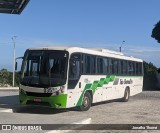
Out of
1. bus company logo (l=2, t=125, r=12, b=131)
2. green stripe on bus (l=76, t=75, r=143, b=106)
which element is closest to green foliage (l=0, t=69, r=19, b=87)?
green stripe on bus (l=76, t=75, r=143, b=106)

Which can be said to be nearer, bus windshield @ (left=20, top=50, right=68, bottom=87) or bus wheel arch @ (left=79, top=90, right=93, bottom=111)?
bus windshield @ (left=20, top=50, right=68, bottom=87)

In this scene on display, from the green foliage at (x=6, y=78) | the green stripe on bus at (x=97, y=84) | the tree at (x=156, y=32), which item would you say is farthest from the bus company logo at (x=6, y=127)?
the tree at (x=156, y=32)

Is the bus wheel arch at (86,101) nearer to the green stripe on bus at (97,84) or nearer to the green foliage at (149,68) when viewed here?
the green stripe on bus at (97,84)

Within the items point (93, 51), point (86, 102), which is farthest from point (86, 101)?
point (93, 51)

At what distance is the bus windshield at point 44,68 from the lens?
17938mm

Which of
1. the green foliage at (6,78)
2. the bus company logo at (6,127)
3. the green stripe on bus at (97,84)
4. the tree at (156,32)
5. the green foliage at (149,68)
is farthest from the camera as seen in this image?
the tree at (156,32)

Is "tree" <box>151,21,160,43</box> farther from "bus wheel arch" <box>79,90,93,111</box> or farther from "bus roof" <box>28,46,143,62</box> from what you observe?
"bus wheel arch" <box>79,90,93,111</box>

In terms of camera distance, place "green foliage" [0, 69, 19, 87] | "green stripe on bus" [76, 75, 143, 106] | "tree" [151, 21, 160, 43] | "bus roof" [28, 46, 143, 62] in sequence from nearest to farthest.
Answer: "bus roof" [28, 46, 143, 62] → "green stripe on bus" [76, 75, 143, 106] → "green foliage" [0, 69, 19, 87] → "tree" [151, 21, 160, 43]

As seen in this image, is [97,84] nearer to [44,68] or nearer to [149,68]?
[44,68]

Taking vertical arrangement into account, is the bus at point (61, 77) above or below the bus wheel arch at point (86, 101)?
above

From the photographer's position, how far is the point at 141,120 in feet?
54.0

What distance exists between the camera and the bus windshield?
17938mm

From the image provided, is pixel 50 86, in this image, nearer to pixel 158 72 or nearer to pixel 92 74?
pixel 92 74

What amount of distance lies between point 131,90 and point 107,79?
5.41 metres
